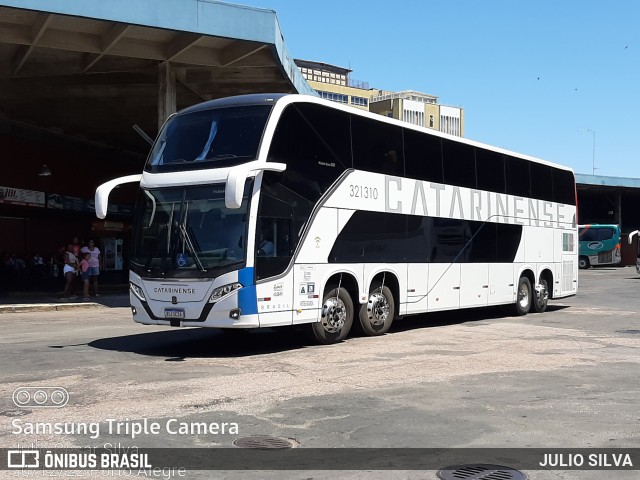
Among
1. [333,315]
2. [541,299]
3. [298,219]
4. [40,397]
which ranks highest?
[298,219]

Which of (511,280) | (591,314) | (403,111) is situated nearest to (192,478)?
(511,280)

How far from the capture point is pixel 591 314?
19938mm

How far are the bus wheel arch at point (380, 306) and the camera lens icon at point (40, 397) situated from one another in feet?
22.0

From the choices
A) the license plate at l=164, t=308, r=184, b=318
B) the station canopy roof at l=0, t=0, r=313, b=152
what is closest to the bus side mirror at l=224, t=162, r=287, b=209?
the license plate at l=164, t=308, r=184, b=318

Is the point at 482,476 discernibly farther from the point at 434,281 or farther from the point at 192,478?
the point at 434,281

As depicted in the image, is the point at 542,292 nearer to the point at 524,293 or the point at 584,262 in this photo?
the point at 524,293

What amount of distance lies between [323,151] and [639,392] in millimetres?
6470

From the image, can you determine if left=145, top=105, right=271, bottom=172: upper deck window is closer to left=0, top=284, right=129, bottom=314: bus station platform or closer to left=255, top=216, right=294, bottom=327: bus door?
left=255, top=216, right=294, bottom=327: bus door

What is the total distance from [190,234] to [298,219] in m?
1.83

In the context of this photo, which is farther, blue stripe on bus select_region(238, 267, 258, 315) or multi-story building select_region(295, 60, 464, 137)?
multi-story building select_region(295, 60, 464, 137)

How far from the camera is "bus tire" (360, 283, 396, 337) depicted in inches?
552

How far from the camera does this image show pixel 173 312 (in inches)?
454

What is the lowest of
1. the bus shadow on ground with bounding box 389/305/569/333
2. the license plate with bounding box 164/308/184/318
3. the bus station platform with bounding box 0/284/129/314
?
the bus shadow on ground with bounding box 389/305/569/333

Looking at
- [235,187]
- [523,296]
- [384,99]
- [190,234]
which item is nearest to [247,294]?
[190,234]
